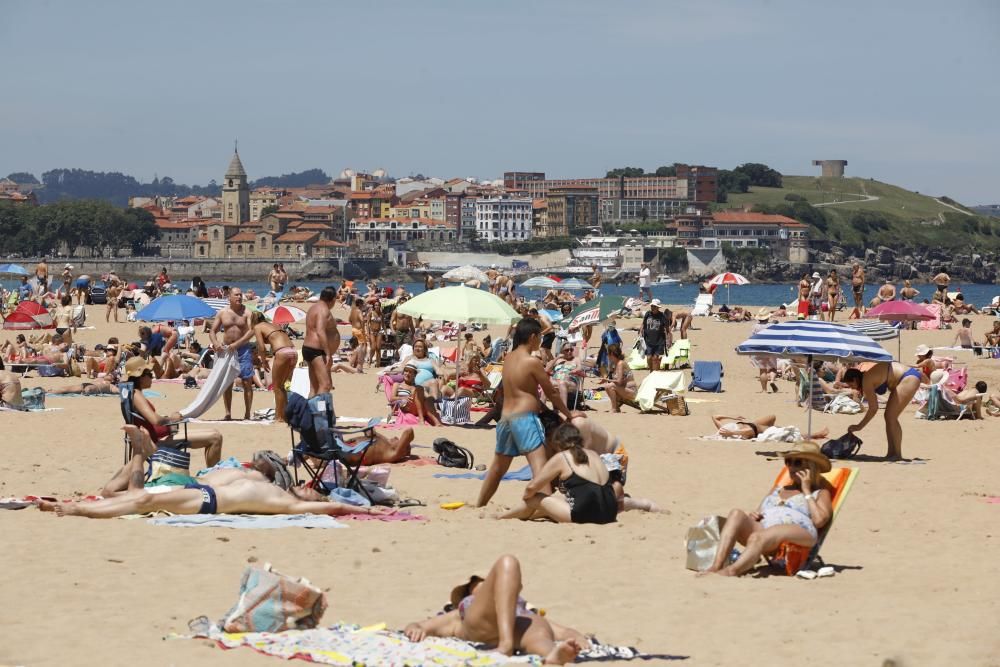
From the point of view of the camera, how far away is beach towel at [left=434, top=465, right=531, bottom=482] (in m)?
9.26

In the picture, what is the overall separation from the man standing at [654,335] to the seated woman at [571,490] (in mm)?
10122

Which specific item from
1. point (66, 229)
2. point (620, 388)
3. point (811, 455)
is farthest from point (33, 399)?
point (66, 229)

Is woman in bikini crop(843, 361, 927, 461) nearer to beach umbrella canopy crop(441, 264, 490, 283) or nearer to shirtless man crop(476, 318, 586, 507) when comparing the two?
shirtless man crop(476, 318, 586, 507)

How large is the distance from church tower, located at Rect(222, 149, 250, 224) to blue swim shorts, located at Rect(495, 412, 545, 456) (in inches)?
6084

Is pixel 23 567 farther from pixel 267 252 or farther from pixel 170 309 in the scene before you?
pixel 267 252

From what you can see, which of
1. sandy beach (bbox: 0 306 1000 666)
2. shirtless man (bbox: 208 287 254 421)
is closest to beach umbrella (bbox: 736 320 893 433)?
sandy beach (bbox: 0 306 1000 666)

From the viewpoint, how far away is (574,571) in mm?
6434

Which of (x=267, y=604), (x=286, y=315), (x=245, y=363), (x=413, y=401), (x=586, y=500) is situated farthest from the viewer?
(x=286, y=315)

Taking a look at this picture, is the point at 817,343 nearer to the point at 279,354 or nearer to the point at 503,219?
the point at 279,354

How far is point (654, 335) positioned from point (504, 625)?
42.8 ft

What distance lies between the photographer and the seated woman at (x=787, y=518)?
249 inches

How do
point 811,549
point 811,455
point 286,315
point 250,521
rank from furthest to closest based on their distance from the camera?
point 286,315
point 250,521
point 811,455
point 811,549

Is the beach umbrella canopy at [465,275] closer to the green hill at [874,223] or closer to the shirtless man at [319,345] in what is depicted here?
the shirtless man at [319,345]

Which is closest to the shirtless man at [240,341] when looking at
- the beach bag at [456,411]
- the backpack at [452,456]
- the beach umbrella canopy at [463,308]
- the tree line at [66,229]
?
the beach umbrella canopy at [463,308]
